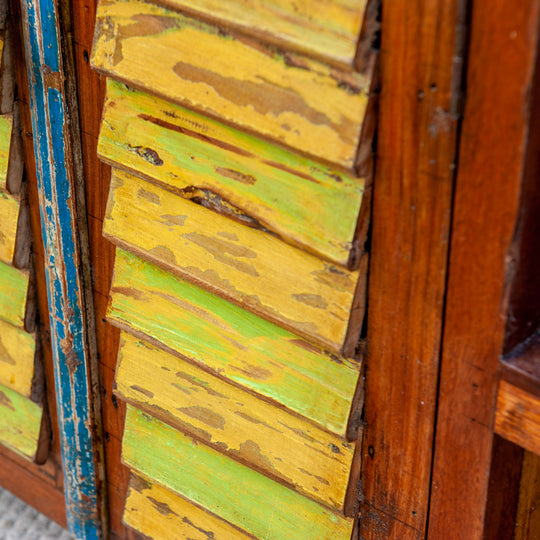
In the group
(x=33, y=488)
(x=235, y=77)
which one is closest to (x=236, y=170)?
(x=235, y=77)

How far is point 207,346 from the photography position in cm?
107

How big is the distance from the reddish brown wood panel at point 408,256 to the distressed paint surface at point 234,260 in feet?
0.20

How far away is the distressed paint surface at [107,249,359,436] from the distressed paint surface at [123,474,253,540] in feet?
0.99

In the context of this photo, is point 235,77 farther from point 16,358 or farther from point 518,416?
point 16,358

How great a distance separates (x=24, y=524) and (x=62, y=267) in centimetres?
69

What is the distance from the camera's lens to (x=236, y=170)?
945 millimetres

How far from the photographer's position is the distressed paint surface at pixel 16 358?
4.66ft

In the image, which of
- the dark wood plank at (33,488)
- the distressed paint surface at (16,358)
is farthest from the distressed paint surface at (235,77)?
the dark wood plank at (33,488)

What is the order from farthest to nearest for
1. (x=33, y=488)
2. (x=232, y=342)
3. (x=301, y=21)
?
(x=33, y=488), (x=232, y=342), (x=301, y=21)

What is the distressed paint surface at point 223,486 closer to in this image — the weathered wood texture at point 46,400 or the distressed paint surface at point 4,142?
the weathered wood texture at point 46,400

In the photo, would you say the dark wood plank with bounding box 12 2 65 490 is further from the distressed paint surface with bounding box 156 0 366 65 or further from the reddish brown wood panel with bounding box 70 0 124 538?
the distressed paint surface with bounding box 156 0 366 65

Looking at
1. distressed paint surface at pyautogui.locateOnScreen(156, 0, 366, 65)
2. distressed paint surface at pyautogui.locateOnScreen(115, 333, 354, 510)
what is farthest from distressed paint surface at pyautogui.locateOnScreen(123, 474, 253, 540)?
distressed paint surface at pyautogui.locateOnScreen(156, 0, 366, 65)

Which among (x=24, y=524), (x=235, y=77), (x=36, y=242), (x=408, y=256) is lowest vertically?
(x=24, y=524)

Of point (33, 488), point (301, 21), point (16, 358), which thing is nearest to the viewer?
point (301, 21)
